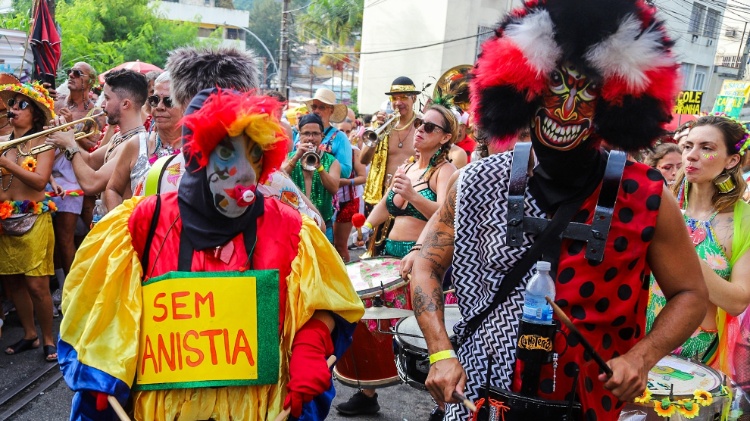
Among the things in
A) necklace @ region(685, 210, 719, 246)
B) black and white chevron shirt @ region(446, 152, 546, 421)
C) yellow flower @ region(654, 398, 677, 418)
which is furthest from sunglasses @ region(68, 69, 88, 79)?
yellow flower @ region(654, 398, 677, 418)

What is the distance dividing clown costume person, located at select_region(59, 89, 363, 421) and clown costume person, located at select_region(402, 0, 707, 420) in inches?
23.1

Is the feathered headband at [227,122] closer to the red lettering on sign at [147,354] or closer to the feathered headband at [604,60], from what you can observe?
the red lettering on sign at [147,354]

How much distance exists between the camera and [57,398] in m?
4.92

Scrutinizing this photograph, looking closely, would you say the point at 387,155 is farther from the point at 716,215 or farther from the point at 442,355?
the point at 442,355

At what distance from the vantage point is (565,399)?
7.18 feet

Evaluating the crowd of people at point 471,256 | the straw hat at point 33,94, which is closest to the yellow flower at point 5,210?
the straw hat at point 33,94

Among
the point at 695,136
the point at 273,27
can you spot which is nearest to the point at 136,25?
the point at 695,136

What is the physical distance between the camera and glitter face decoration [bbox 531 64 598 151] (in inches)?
87.4

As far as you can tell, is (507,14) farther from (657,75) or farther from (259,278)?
(259,278)

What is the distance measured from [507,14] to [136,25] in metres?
29.6

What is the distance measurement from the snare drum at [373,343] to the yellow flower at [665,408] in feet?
5.76

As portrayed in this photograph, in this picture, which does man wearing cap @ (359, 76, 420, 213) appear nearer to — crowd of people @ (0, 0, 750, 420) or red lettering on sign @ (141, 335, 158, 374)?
crowd of people @ (0, 0, 750, 420)

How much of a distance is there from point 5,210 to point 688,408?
5387mm

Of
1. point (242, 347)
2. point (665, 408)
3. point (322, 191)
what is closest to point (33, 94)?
point (322, 191)
